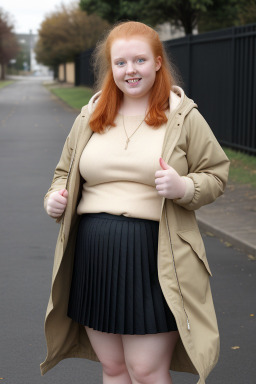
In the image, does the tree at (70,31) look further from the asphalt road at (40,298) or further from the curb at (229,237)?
the curb at (229,237)

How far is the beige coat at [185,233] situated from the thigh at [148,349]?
9 centimetres

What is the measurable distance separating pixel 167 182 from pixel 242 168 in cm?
→ 1025

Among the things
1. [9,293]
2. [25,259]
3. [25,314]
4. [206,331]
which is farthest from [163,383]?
[25,259]

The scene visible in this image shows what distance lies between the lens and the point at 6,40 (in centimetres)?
10638

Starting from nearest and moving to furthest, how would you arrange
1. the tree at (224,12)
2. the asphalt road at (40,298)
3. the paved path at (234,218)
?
the asphalt road at (40,298)
the paved path at (234,218)
the tree at (224,12)

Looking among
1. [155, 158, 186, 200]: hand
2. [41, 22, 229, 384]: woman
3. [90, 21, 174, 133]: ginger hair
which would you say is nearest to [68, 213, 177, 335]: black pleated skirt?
[41, 22, 229, 384]: woman

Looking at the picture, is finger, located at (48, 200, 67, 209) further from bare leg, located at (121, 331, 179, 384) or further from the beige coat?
bare leg, located at (121, 331, 179, 384)

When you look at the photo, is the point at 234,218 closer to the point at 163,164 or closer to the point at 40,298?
the point at 40,298

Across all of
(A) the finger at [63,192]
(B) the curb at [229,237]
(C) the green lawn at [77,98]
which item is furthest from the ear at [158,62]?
(C) the green lawn at [77,98]

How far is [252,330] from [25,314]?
5.11 ft

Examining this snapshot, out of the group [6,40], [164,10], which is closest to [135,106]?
[164,10]

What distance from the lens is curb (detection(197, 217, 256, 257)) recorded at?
711 centimetres

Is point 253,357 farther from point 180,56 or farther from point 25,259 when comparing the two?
point 180,56

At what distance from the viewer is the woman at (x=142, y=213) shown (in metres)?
2.79
